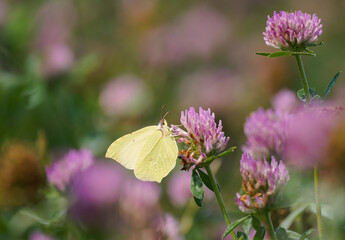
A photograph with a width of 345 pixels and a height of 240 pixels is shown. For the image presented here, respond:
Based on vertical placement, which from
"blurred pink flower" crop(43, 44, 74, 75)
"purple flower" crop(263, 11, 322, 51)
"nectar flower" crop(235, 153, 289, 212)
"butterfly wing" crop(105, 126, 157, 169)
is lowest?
"butterfly wing" crop(105, 126, 157, 169)

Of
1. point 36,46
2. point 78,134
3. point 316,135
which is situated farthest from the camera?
point 36,46

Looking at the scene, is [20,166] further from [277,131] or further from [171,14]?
[171,14]

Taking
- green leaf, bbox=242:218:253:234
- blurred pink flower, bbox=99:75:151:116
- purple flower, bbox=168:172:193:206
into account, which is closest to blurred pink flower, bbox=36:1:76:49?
blurred pink flower, bbox=99:75:151:116

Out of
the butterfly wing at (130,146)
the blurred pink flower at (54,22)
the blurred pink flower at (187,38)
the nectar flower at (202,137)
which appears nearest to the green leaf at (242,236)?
the nectar flower at (202,137)

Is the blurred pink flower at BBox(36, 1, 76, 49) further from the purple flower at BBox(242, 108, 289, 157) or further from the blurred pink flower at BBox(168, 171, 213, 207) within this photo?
the purple flower at BBox(242, 108, 289, 157)

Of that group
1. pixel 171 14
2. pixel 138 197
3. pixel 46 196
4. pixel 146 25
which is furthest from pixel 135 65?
pixel 138 197

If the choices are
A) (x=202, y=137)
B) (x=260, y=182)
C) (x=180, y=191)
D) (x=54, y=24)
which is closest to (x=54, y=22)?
(x=54, y=24)

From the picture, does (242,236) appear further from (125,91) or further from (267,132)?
(125,91)
